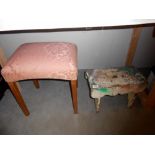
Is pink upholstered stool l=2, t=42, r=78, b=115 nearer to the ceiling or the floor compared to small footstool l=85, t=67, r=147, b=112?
nearer to the ceiling

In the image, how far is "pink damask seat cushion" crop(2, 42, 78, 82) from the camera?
0.79m

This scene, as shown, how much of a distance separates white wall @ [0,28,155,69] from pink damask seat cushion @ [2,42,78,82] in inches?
19.2

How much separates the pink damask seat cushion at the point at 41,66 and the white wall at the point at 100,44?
489 mm

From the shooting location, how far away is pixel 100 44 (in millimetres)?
1360

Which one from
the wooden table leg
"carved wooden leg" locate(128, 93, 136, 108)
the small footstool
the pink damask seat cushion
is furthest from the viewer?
the wooden table leg

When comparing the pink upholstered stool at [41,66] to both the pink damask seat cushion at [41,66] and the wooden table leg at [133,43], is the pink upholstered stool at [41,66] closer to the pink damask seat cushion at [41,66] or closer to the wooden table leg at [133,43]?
the pink damask seat cushion at [41,66]

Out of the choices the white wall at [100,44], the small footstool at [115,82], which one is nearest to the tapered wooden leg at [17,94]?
the small footstool at [115,82]

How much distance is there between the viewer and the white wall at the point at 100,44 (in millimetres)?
1285

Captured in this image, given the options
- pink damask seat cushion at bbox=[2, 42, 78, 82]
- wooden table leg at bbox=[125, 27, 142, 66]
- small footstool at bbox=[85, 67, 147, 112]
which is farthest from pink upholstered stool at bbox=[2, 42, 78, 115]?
wooden table leg at bbox=[125, 27, 142, 66]

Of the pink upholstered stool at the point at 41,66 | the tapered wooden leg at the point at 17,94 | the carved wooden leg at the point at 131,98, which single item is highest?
the pink upholstered stool at the point at 41,66

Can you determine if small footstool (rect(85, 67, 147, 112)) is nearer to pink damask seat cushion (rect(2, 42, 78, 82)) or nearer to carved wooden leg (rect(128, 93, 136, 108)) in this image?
carved wooden leg (rect(128, 93, 136, 108))

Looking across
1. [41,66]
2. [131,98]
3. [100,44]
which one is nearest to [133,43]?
[100,44]
